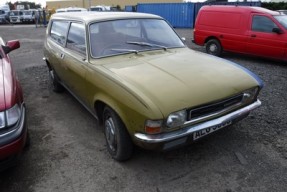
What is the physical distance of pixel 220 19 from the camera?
983cm

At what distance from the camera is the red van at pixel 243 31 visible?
27.7 feet

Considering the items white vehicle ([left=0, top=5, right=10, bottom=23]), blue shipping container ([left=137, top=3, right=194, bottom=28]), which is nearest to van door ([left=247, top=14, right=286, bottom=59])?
blue shipping container ([left=137, top=3, right=194, bottom=28])

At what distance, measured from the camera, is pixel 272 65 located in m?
8.55

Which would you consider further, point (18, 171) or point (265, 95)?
point (265, 95)

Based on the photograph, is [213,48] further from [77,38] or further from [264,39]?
[77,38]

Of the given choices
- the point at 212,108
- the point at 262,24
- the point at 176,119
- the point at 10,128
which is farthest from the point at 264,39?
the point at 10,128

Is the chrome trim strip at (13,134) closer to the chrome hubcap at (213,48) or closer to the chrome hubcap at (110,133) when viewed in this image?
the chrome hubcap at (110,133)

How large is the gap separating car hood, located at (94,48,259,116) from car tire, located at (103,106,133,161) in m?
0.48

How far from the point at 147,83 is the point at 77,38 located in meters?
1.83

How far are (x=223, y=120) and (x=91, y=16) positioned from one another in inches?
101

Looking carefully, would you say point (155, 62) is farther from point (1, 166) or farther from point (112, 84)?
point (1, 166)

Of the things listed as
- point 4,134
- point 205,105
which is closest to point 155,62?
point 205,105

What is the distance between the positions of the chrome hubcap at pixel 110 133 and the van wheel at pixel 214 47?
24.8 feet

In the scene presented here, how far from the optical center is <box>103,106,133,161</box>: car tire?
321cm
